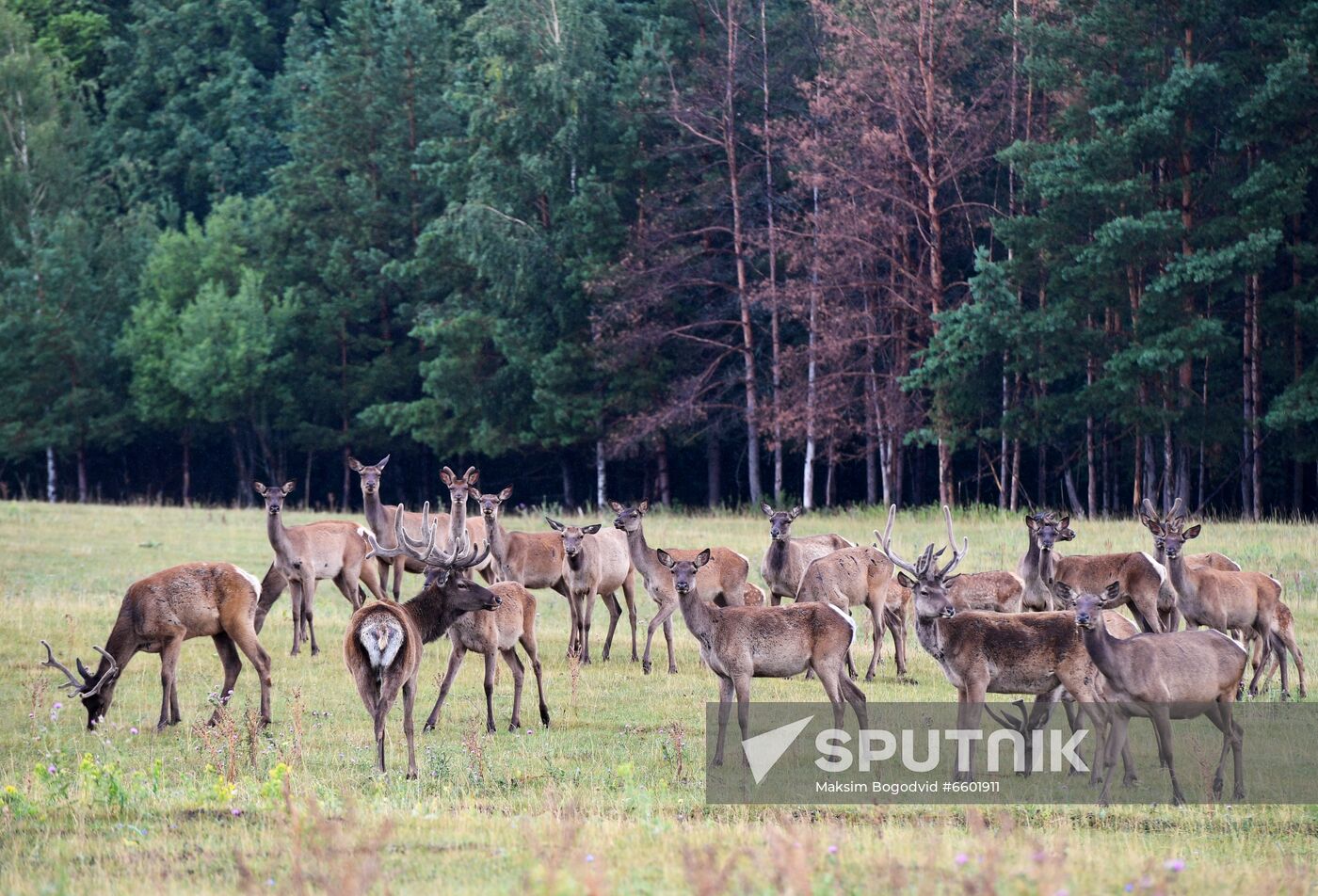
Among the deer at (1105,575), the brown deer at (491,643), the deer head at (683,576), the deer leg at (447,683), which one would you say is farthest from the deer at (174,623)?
the deer at (1105,575)

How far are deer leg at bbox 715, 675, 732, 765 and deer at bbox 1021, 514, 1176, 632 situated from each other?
13.6 ft

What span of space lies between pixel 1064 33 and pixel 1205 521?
1049cm

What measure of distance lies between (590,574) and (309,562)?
3055mm

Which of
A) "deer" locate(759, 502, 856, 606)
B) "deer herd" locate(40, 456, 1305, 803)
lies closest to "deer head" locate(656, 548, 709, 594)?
"deer herd" locate(40, 456, 1305, 803)

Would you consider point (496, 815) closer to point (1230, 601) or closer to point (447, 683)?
point (447, 683)

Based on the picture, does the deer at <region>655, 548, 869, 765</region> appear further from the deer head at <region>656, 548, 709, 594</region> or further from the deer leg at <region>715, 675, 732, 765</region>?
the deer head at <region>656, 548, 709, 594</region>

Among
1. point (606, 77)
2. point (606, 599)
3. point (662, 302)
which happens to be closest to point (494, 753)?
point (606, 599)

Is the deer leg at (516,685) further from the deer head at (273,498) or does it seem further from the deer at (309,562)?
the deer head at (273,498)

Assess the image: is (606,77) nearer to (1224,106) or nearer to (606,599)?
(1224,106)

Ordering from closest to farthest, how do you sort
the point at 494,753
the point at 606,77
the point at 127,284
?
the point at 494,753 → the point at 606,77 → the point at 127,284

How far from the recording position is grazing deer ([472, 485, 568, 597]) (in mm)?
17266

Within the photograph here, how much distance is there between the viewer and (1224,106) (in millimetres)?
31344

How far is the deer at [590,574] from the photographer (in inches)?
643

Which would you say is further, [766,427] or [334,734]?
[766,427]
